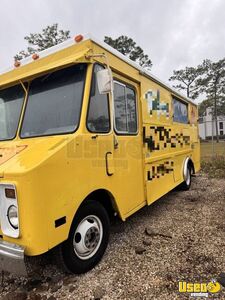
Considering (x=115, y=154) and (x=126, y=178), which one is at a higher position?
(x=115, y=154)

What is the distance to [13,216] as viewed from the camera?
6.93 ft

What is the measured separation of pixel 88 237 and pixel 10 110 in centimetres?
197

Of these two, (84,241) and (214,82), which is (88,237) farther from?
(214,82)

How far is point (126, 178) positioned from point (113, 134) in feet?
2.31

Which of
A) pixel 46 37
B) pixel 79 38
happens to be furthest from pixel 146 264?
pixel 46 37

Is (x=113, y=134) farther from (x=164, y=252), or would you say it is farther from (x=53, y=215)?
(x=164, y=252)

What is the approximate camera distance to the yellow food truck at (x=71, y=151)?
81.7 inches

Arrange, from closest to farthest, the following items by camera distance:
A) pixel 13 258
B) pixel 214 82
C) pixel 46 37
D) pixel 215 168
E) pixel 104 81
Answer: pixel 13 258 → pixel 104 81 → pixel 215 168 → pixel 46 37 → pixel 214 82

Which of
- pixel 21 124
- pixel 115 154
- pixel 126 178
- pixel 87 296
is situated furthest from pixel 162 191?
pixel 21 124

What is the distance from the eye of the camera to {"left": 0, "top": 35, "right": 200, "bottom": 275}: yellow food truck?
2074mm

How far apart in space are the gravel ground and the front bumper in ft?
1.79

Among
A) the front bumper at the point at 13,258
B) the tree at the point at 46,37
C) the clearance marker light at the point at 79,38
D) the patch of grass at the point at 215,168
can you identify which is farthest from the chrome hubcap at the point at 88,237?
the tree at the point at 46,37

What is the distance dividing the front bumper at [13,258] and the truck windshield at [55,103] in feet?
4.02

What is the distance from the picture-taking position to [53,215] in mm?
2170
